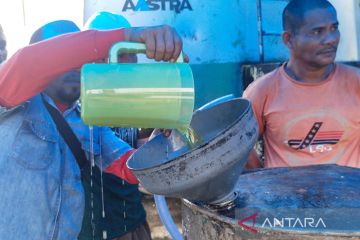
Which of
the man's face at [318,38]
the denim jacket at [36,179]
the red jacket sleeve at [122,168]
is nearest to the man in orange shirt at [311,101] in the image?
the man's face at [318,38]

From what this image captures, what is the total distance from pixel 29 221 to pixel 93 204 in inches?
28.8

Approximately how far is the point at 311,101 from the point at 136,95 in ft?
3.59

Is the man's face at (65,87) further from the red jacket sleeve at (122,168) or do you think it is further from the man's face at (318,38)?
the man's face at (318,38)

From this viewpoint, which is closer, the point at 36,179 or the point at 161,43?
the point at 161,43

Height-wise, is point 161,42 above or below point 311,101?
above

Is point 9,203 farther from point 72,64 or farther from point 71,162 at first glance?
point 72,64

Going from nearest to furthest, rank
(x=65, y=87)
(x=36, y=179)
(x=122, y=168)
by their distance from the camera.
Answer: (x=36, y=179), (x=65, y=87), (x=122, y=168)

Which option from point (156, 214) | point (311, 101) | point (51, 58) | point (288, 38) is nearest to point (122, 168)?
point (51, 58)

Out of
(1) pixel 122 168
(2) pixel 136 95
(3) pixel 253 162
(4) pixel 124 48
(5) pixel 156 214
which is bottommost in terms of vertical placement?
(5) pixel 156 214

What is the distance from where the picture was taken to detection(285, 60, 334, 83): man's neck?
7.07ft

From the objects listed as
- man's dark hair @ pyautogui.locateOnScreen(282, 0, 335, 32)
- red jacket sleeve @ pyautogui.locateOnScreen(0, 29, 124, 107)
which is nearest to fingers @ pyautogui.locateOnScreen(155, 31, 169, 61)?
red jacket sleeve @ pyautogui.locateOnScreen(0, 29, 124, 107)

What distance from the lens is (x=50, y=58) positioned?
1.37 m

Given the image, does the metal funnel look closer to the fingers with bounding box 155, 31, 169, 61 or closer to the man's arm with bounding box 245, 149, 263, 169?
the fingers with bounding box 155, 31, 169, 61

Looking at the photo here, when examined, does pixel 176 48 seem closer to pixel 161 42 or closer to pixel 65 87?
pixel 161 42
